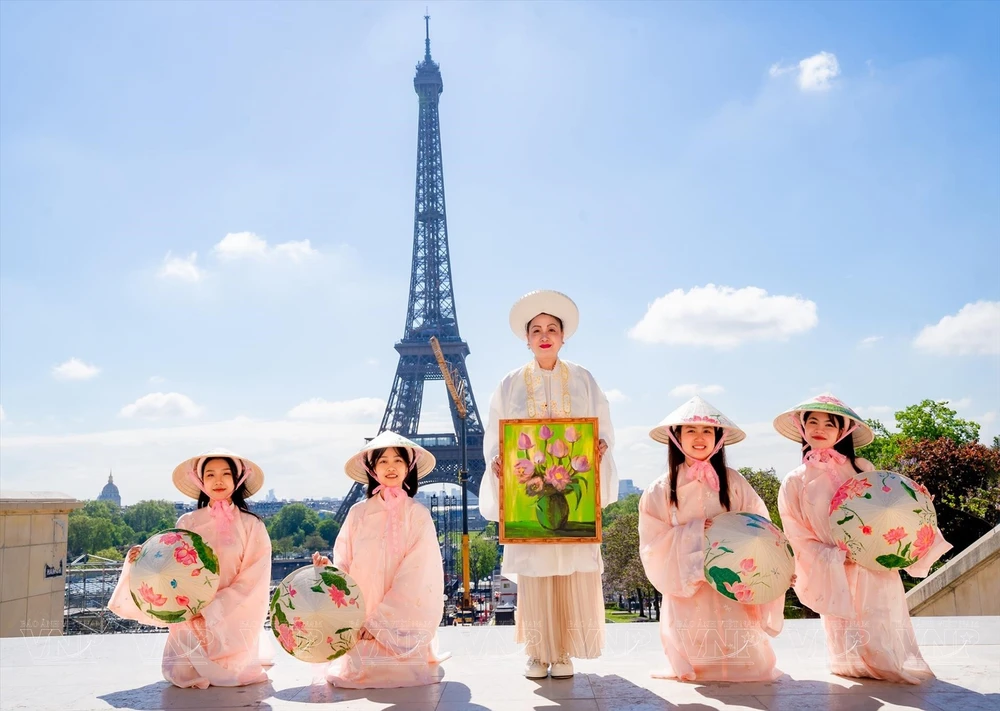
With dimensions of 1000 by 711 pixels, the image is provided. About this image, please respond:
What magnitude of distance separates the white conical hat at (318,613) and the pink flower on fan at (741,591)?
7.27ft

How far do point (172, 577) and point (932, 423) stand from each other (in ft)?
102

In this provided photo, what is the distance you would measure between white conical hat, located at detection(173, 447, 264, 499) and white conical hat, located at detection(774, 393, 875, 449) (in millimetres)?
3716

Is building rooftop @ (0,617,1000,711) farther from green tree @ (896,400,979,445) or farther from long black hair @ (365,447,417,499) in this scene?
green tree @ (896,400,979,445)

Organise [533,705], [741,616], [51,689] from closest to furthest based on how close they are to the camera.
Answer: [533,705]
[741,616]
[51,689]

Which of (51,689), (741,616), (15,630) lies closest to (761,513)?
(741,616)

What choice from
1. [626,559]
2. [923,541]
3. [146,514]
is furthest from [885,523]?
[146,514]

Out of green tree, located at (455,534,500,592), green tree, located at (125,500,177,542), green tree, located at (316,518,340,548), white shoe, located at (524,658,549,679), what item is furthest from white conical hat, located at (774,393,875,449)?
green tree, located at (125,500,177,542)

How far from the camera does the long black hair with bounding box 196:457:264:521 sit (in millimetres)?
5629

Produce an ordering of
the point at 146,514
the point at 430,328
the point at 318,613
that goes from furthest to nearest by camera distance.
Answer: the point at 146,514, the point at 430,328, the point at 318,613

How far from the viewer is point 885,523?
4738 millimetres

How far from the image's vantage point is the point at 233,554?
18.1 feet

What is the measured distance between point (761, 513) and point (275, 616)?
3108 millimetres

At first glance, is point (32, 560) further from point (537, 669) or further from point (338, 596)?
point (537, 669)

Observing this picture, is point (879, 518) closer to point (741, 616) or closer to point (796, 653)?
point (741, 616)
